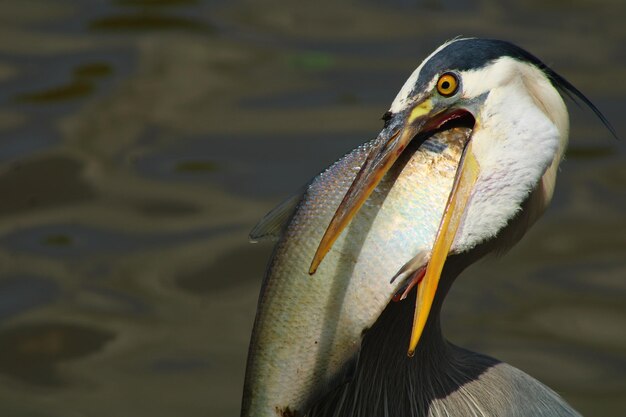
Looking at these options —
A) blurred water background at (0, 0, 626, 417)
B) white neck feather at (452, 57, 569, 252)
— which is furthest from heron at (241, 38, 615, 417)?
blurred water background at (0, 0, 626, 417)

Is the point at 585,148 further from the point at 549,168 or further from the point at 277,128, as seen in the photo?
the point at 549,168

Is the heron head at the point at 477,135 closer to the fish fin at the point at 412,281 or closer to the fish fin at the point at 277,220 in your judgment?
the fish fin at the point at 412,281

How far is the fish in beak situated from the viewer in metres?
2.71

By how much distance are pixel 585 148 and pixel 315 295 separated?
12.4 ft

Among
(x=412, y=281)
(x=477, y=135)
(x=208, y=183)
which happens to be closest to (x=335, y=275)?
(x=412, y=281)

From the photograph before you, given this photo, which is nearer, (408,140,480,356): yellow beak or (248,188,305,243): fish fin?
(408,140,480,356): yellow beak

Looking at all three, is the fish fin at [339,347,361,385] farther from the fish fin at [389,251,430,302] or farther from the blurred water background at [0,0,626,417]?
the blurred water background at [0,0,626,417]

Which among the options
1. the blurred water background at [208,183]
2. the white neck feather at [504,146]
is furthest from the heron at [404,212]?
the blurred water background at [208,183]

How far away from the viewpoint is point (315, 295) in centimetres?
279

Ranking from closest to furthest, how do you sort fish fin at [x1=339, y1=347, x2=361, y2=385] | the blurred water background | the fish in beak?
the fish in beak → fish fin at [x1=339, y1=347, x2=361, y2=385] → the blurred water background

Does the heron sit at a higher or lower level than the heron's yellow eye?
lower

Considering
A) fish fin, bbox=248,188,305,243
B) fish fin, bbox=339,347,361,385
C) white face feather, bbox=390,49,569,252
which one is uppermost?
white face feather, bbox=390,49,569,252

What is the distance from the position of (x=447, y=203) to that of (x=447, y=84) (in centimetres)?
30

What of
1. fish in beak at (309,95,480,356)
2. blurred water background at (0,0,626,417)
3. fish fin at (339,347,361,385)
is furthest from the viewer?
blurred water background at (0,0,626,417)
